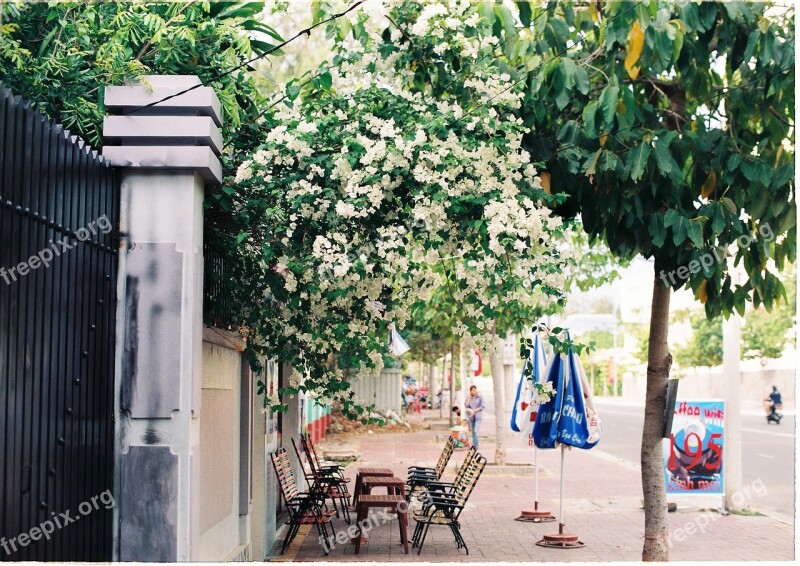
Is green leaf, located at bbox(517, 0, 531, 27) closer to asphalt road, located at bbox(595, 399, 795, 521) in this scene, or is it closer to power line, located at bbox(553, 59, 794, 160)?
power line, located at bbox(553, 59, 794, 160)

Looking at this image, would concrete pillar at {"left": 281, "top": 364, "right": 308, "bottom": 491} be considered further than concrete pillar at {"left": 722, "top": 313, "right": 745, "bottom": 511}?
No

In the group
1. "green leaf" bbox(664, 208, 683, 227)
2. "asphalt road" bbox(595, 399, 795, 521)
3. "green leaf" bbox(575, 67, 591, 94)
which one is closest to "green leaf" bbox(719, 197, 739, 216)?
"green leaf" bbox(664, 208, 683, 227)

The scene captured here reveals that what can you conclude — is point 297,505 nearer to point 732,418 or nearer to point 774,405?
point 732,418

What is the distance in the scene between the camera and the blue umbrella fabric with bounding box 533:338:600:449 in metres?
11.4

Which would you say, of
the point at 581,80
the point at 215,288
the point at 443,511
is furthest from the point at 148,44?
the point at 443,511

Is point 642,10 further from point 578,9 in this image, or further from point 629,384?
point 629,384

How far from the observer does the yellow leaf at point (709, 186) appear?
7.66 metres

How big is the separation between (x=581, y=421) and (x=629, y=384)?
252 feet

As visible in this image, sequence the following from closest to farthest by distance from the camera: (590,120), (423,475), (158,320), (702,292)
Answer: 1. (158,320)
2. (590,120)
3. (702,292)
4. (423,475)

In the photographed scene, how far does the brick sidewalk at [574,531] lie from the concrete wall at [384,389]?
660 inches

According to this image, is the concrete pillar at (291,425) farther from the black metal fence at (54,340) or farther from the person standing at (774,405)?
the person standing at (774,405)

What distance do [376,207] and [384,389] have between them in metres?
31.9

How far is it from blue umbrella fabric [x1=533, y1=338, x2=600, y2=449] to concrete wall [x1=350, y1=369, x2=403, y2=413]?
25.1 m

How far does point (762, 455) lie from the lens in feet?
78.2
